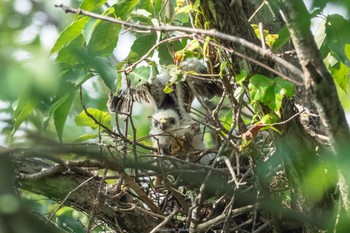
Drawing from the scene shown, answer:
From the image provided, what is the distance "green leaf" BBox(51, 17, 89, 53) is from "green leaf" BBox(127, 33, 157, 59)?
0.35 metres

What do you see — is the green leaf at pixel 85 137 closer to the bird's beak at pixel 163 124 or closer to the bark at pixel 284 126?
the bird's beak at pixel 163 124

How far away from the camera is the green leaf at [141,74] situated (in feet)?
8.54

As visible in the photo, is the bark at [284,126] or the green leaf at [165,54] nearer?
the bark at [284,126]

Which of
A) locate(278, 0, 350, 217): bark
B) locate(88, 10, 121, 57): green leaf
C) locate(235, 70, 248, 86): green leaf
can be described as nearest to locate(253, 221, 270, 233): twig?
locate(235, 70, 248, 86): green leaf

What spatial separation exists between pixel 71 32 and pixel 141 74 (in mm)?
312

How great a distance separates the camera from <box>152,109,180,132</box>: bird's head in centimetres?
368

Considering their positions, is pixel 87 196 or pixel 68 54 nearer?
pixel 68 54

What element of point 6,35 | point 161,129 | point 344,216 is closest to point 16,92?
point 6,35

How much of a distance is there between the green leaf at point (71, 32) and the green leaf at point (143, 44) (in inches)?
13.8

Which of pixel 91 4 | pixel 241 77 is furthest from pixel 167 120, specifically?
pixel 241 77

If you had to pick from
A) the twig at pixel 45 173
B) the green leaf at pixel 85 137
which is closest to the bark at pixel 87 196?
the twig at pixel 45 173

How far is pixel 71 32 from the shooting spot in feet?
8.39

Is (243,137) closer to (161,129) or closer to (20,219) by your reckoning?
(161,129)

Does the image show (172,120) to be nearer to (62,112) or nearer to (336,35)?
(62,112)
